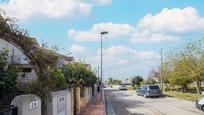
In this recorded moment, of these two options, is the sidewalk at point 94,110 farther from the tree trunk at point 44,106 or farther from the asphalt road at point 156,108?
the tree trunk at point 44,106

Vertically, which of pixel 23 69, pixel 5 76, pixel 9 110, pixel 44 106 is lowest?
pixel 44 106

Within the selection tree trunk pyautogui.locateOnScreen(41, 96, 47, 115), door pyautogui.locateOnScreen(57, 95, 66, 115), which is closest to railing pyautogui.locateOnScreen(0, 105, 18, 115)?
tree trunk pyautogui.locateOnScreen(41, 96, 47, 115)

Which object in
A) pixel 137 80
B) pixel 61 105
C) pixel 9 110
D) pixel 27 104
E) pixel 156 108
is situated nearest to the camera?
pixel 9 110

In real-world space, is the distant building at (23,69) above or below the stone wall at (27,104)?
above

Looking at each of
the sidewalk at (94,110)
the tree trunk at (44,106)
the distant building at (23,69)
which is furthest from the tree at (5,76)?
the sidewalk at (94,110)

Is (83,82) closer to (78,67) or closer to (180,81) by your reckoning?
(78,67)

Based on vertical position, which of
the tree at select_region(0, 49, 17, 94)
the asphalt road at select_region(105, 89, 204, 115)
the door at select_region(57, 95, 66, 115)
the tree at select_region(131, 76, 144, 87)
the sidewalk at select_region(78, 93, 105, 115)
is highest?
the tree at select_region(131, 76, 144, 87)

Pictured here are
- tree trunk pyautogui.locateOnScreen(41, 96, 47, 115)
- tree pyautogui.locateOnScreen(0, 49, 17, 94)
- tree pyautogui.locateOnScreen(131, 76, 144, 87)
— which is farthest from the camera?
tree pyautogui.locateOnScreen(131, 76, 144, 87)

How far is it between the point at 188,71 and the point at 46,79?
45.5 m

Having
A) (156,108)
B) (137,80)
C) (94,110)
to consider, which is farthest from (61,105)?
(137,80)

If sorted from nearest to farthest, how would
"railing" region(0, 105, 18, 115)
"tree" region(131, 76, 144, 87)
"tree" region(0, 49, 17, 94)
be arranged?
"railing" region(0, 105, 18, 115), "tree" region(0, 49, 17, 94), "tree" region(131, 76, 144, 87)

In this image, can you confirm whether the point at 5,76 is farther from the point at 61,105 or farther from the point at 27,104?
the point at 61,105

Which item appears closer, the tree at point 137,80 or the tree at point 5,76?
the tree at point 5,76

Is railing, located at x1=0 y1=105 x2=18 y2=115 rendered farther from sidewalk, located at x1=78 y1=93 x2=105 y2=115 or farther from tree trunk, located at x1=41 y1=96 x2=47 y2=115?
sidewalk, located at x1=78 y1=93 x2=105 y2=115
